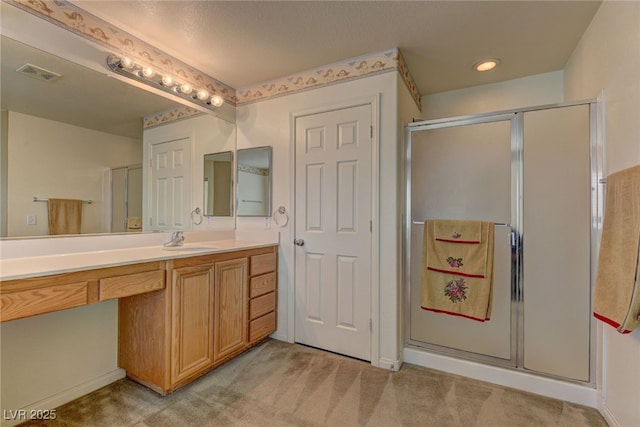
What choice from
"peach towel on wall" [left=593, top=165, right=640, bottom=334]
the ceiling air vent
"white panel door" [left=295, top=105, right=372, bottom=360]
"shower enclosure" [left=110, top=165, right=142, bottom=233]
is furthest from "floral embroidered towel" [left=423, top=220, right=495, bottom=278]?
the ceiling air vent

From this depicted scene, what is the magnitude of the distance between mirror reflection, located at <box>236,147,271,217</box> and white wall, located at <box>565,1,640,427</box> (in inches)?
92.4

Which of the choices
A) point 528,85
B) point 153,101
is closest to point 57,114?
point 153,101

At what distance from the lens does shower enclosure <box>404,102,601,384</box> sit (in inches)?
67.7

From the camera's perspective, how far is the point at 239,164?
275cm

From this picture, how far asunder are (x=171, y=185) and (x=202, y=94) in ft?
2.72

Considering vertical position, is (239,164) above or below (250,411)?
above

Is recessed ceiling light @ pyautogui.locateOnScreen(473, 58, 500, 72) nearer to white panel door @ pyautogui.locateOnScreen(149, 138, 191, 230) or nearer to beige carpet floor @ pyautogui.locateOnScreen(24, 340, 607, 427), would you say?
beige carpet floor @ pyautogui.locateOnScreen(24, 340, 607, 427)

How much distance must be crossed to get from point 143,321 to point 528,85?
361cm

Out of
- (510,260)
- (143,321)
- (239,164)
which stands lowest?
(143,321)

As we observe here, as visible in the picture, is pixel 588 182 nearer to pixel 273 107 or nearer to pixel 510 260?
pixel 510 260

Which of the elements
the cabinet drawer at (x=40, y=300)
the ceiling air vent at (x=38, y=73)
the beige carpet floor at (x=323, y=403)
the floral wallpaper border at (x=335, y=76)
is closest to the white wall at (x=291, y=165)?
the floral wallpaper border at (x=335, y=76)

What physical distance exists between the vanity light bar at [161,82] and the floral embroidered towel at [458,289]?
216cm

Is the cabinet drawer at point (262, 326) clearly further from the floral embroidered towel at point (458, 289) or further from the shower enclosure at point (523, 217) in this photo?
the floral embroidered towel at point (458, 289)

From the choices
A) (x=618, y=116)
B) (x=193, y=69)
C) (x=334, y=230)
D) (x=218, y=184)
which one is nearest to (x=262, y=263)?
(x=334, y=230)
